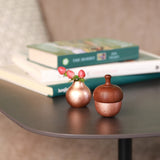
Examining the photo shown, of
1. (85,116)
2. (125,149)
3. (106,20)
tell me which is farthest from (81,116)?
(106,20)

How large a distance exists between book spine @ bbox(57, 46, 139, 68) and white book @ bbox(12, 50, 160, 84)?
0.6 inches

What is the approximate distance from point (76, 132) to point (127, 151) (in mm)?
243

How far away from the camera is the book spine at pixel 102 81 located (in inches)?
37.4

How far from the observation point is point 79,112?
0.82m

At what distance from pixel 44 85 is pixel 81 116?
20 cm

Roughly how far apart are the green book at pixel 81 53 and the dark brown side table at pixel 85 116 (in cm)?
11

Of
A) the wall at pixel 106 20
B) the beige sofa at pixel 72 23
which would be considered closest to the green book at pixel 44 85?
the beige sofa at pixel 72 23

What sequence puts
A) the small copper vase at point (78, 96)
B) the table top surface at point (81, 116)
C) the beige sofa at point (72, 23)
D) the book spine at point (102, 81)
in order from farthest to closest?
the beige sofa at point (72, 23), the book spine at point (102, 81), the small copper vase at point (78, 96), the table top surface at point (81, 116)

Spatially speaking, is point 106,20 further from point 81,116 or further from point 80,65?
point 81,116

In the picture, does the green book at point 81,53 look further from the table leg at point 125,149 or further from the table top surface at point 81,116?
the table leg at point 125,149

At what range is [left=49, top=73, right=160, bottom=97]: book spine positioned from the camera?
950 millimetres

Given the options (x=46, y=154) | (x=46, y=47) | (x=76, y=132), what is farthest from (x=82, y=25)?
(x=76, y=132)

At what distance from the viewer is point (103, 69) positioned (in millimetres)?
1059

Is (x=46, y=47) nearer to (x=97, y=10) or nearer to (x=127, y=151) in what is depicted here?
(x=127, y=151)
